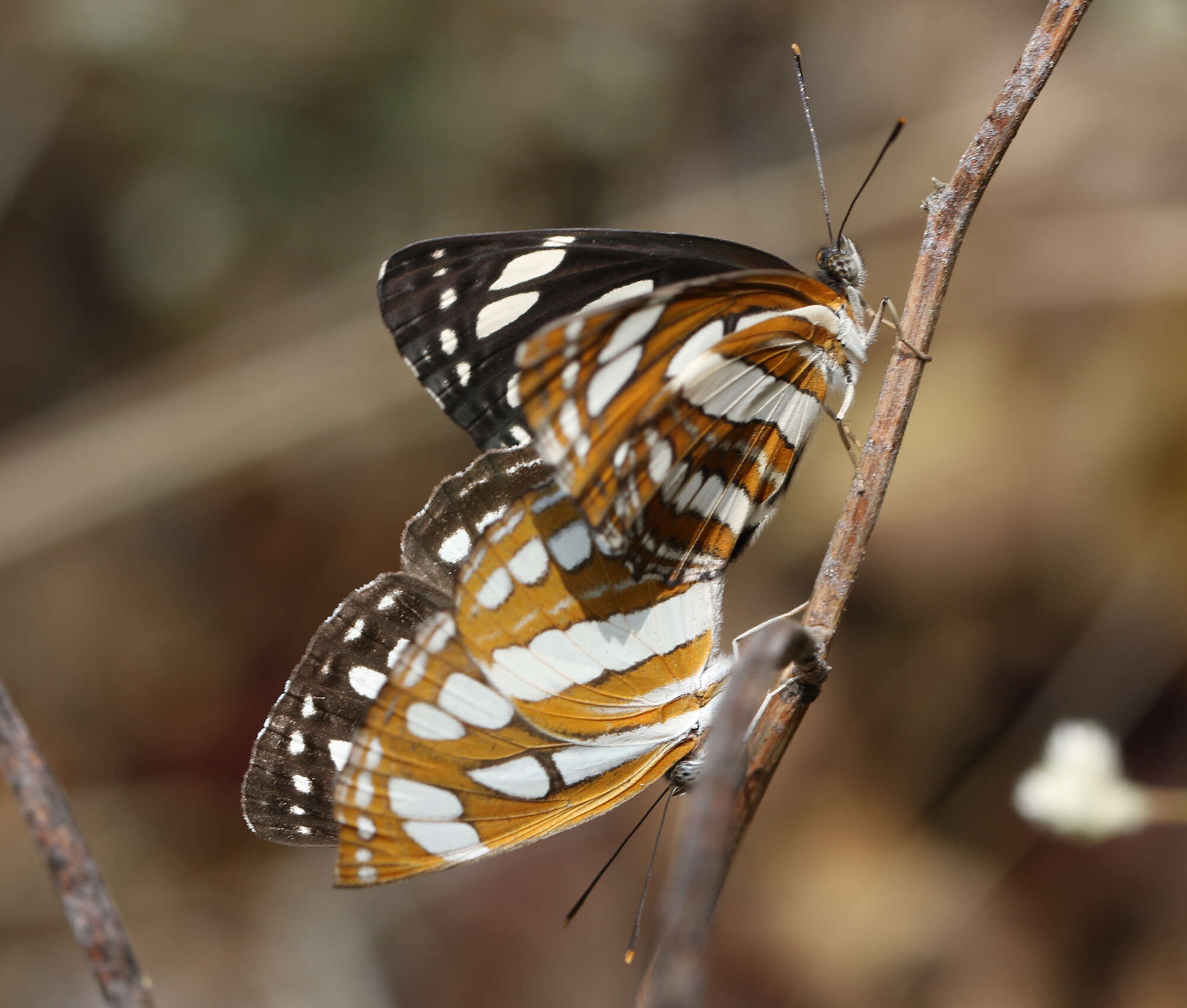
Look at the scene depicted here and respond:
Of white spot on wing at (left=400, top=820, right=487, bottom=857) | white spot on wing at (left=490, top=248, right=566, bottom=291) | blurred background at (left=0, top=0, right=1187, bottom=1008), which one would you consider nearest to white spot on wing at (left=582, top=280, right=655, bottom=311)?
white spot on wing at (left=490, top=248, right=566, bottom=291)

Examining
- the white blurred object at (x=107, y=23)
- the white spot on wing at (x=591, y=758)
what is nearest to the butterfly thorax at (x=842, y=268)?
the white spot on wing at (x=591, y=758)

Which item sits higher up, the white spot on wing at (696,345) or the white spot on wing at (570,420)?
the white spot on wing at (696,345)

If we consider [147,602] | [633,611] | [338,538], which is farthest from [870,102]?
[147,602]

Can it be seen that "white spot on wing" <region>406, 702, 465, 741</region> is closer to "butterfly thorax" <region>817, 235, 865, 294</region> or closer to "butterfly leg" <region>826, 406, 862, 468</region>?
"butterfly leg" <region>826, 406, 862, 468</region>

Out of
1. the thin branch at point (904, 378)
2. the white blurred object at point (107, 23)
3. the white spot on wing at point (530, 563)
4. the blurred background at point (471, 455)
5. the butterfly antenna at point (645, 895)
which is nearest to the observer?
the thin branch at point (904, 378)

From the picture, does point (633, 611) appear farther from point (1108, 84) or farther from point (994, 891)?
point (1108, 84)

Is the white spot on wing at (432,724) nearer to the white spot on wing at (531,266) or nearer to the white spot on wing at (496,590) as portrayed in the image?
the white spot on wing at (496,590)
